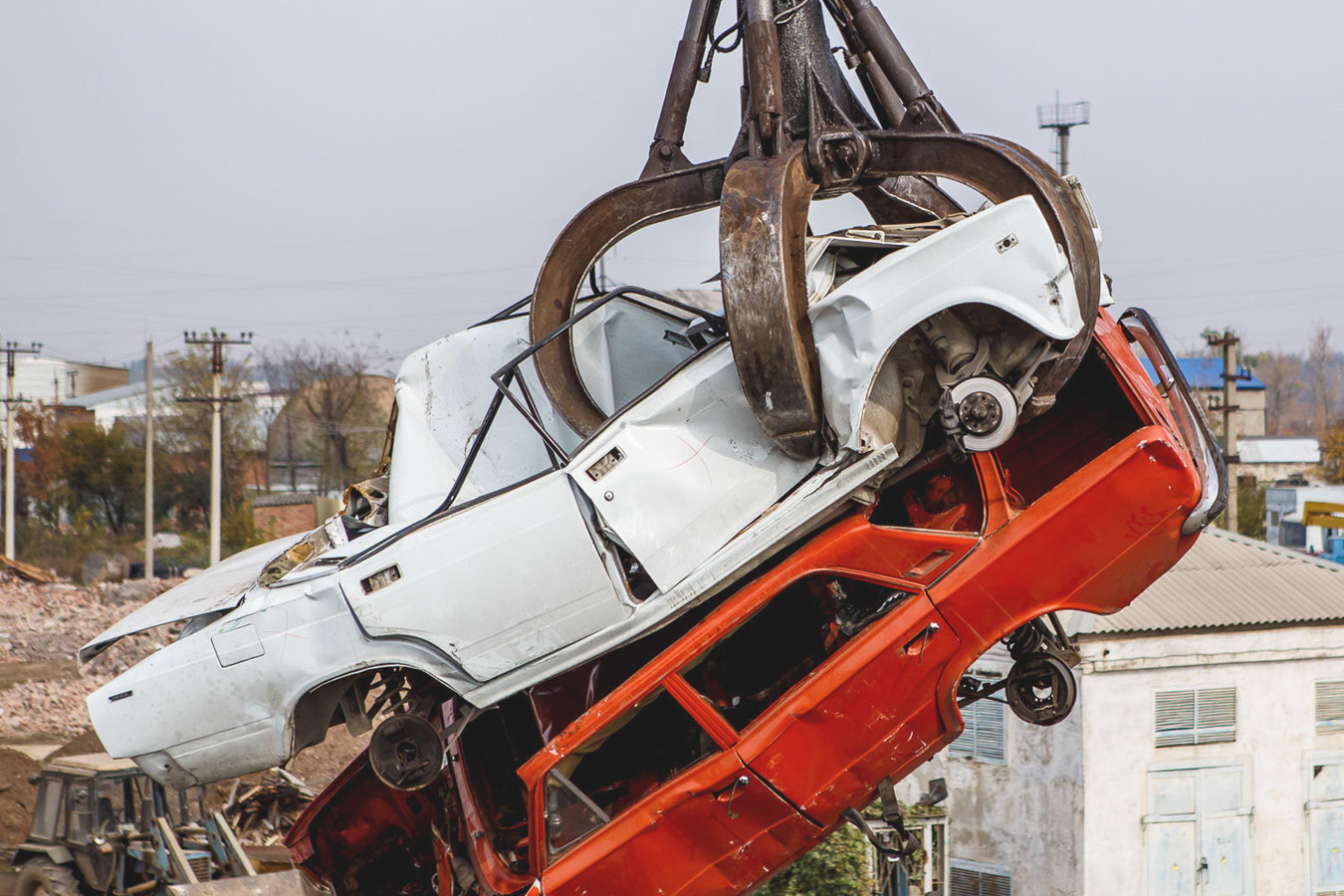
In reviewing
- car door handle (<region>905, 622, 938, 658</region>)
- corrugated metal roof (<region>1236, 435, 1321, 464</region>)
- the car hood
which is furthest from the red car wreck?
corrugated metal roof (<region>1236, 435, 1321, 464</region>)

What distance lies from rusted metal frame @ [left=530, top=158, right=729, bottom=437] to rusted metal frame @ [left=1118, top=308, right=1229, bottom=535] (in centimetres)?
220

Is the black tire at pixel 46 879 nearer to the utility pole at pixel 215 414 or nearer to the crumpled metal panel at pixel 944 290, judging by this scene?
the crumpled metal panel at pixel 944 290

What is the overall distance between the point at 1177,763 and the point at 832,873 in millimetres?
5779

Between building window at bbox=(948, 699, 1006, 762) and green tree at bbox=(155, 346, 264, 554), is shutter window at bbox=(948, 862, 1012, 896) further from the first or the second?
green tree at bbox=(155, 346, 264, 554)

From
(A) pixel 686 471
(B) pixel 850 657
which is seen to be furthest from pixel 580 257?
(B) pixel 850 657

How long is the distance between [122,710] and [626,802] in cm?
232

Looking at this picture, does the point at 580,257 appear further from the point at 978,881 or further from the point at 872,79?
the point at 978,881

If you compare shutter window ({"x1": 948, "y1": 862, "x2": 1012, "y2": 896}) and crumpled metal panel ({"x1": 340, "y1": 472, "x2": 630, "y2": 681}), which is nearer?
crumpled metal panel ({"x1": 340, "y1": 472, "x2": 630, "y2": 681})

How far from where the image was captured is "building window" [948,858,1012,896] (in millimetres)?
14086

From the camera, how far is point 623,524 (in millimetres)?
4973

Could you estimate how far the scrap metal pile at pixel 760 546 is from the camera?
192 inches

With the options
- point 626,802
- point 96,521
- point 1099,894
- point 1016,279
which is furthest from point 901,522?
point 96,521

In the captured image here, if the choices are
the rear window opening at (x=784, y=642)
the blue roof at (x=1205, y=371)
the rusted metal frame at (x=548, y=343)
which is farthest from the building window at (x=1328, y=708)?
the blue roof at (x=1205, y=371)

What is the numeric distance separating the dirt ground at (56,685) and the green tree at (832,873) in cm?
503
